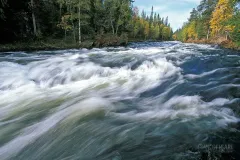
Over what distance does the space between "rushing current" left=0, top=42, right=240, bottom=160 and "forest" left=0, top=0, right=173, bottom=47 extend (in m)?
15.3

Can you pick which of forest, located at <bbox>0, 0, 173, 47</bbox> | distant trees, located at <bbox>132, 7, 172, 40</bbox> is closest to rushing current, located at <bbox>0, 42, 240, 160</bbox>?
forest, located at <bbox>0, 0, 173, 47</bbox>

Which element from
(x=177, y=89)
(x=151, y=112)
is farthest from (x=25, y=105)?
(x=177, y=89)

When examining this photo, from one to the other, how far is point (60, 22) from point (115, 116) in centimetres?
2705

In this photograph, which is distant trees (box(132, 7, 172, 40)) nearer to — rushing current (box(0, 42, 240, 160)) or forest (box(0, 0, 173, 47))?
forest (box(0, 0, 173, 47))

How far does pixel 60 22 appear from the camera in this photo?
1136 inches

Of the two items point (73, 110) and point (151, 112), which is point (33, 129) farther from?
point (151, 112)

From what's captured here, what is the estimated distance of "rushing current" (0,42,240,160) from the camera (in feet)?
11.7

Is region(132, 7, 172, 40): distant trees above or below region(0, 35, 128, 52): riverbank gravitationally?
above

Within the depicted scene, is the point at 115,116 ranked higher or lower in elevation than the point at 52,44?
lower

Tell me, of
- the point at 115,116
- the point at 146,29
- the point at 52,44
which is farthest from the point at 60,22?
the point at 146,29

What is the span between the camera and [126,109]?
528 centimetres

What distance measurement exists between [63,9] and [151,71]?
32995 millimetres

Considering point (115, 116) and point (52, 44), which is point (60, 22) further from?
point (115, 116)

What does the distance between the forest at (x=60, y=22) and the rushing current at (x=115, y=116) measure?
50.1 feet
